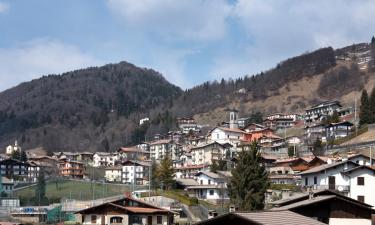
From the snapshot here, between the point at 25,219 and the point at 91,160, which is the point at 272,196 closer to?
the point at 25,219

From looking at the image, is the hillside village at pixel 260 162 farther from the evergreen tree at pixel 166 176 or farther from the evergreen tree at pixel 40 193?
the evergreen tree at pixel 40 193

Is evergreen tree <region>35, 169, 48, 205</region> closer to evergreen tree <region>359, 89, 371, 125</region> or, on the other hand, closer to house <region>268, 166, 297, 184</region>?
house <region>268, 166, 297, 184</region>

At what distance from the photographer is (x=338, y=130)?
117 m

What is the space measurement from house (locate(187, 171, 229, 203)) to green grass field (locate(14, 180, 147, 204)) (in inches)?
441

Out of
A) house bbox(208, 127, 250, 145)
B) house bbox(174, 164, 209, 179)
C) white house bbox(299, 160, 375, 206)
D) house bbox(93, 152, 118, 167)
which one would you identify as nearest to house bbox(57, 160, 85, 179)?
house bbox(93, 152, 118, 167)

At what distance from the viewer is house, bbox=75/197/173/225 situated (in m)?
54.2

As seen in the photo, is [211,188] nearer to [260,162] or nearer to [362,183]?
[260,162]

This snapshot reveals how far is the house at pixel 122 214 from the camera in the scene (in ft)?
178

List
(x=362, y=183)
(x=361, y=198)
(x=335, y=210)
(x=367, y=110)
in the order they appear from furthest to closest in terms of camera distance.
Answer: (x=367, y=110) → (x=362, y=183) → (x=361, y=198) → (x=335, y=210)

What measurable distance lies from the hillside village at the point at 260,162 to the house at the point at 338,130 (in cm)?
18

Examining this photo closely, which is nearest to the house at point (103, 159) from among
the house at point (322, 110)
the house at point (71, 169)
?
the house at point (71, 169)

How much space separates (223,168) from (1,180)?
36.6 m

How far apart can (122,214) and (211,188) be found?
27281 millimetres

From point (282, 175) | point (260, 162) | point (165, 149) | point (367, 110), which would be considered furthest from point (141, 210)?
point (165, 149)
